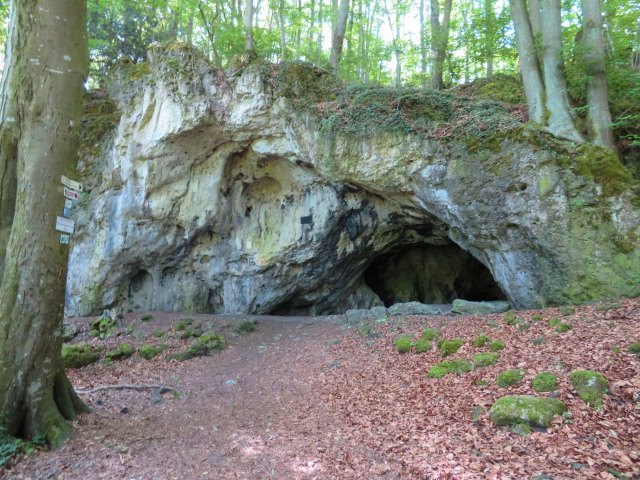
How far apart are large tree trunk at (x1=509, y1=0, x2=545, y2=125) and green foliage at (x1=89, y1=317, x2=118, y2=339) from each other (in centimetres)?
1263

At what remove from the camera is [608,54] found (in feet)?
32.3

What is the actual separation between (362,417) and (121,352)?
6.30 metres

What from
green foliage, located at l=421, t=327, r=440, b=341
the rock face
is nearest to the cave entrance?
the rock face

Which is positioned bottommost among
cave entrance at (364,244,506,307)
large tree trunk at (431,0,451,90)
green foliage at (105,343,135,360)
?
green foliage at (105,343,135,360)

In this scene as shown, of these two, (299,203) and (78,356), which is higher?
(299,203)

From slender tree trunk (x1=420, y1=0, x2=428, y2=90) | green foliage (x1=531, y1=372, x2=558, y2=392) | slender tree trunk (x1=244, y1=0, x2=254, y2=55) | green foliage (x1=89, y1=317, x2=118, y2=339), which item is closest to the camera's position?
green foliage (x1=531, y1=372, x2=558, y2=392)

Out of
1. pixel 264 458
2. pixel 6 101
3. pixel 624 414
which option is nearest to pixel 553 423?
pixel 624 414

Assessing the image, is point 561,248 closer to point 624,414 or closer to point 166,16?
point 624,414

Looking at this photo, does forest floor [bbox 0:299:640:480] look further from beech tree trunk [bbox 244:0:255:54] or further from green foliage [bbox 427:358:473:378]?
beech tree trunk [bbox 244:0:255:54]

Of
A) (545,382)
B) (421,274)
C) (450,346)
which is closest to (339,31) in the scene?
(421,274)

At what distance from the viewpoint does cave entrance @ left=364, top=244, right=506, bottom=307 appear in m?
16.8

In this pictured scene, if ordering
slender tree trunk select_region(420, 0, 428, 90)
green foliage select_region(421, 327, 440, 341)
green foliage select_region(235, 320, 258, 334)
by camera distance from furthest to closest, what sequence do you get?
slender tree trunk select_region(420, 0, 428, 90)
green foliage select_region(235, 320, 258, 334)
green foliage select_region(421, 327, 440, 341)

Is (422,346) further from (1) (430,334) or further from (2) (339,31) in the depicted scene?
(2) (339,31)

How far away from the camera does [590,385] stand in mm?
4371
